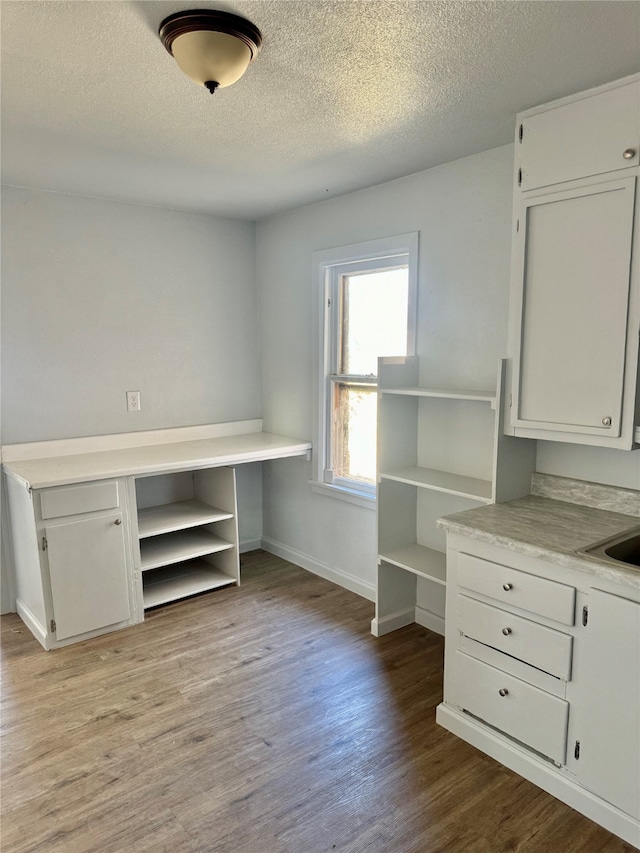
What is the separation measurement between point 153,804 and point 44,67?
236 centimetres

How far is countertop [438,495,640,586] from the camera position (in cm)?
173

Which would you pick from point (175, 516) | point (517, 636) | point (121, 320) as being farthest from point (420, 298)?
point (175, 516)

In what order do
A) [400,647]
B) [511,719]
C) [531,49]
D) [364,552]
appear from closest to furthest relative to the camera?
[531,49] → [511,719] → [400,647] → [364,552]

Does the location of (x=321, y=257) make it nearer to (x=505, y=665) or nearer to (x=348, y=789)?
(x=505, y=665)

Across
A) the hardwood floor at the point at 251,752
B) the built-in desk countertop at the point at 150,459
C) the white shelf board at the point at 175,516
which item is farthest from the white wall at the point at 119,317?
the hardwood floor at the point at 251,752

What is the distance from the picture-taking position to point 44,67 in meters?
1.70

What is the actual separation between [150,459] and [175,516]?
475mm

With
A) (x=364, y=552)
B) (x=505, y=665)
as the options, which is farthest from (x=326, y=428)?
(x=505, y=665)

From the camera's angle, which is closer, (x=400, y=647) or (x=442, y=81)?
(x=442, y=81)

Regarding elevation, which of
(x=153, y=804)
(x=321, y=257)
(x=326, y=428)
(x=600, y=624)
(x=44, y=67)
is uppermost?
(x=44, y=67)

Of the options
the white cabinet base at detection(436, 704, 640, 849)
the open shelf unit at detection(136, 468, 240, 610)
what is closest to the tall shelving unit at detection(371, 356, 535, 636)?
the white cabinet base at detection(436, 704, 640, 849)

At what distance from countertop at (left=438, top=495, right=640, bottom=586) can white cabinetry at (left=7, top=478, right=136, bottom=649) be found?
173cm

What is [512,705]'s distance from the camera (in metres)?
1.98

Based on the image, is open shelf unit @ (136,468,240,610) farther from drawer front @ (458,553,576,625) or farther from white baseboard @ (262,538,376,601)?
drawer front @ (458,553,576,625)
